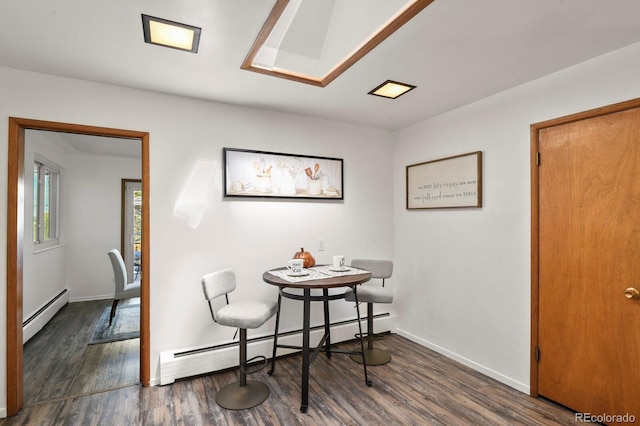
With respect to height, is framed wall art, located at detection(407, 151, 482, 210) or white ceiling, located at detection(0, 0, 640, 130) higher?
white ceiling, located at detection(0, 0, 640, 130)

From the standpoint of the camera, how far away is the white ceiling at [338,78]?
5.40 feet

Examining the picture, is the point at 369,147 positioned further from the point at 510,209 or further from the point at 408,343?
the point at 408,343

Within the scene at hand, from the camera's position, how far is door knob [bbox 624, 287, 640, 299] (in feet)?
6.42

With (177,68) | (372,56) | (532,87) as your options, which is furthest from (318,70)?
(532,87)

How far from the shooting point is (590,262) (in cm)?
217

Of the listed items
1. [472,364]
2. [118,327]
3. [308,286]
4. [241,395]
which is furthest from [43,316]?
[472,364]

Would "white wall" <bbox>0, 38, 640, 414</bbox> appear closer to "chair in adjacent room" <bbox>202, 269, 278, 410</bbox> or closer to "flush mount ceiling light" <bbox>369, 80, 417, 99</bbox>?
"chair in adjacent room" <bbox>202, 269, 278, 410</bbox>

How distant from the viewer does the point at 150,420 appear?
217 centimetres

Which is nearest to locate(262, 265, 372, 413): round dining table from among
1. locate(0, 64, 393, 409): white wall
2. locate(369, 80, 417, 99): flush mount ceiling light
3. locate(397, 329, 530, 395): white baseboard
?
locate(0, 64, 393, 409): white wall

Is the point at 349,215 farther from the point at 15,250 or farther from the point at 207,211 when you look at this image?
the point at 15,250

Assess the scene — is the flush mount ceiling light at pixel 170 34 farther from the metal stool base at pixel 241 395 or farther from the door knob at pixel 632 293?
the door knob at pixel 632 293

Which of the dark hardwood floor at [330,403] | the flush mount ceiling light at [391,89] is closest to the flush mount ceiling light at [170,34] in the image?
the flush mount ceiling light at [391,89]

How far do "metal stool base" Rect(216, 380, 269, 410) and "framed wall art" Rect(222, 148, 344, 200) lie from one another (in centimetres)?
161

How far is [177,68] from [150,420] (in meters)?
2.43
